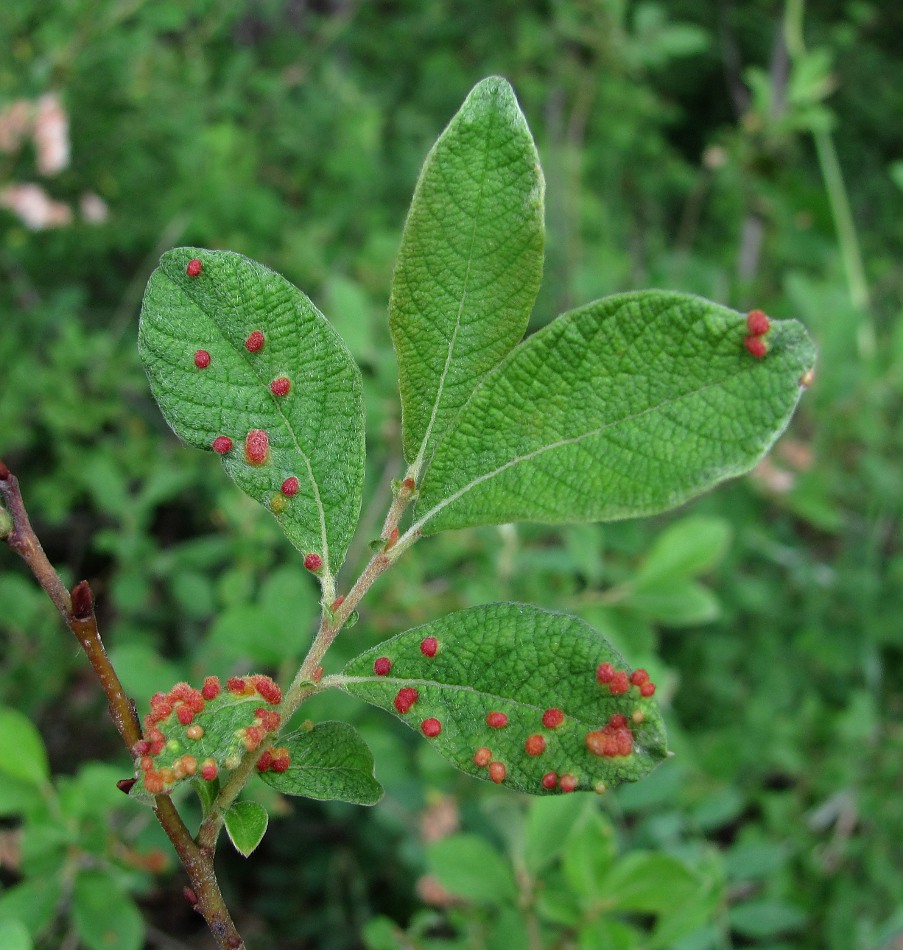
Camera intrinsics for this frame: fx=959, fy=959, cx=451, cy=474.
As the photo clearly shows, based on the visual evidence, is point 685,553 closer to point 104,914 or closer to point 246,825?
point 104,914

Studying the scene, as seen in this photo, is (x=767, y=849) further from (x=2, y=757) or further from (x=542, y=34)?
(x=542, y=34)

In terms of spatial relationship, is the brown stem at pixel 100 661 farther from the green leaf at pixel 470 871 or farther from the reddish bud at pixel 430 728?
the green leaf at pixel 470 871

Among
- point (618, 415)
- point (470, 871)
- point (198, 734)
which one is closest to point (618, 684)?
point (618, 415)

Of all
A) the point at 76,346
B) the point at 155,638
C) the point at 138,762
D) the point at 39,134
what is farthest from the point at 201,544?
the point at 138,762

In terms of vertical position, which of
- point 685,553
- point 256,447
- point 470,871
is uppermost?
point 256,447

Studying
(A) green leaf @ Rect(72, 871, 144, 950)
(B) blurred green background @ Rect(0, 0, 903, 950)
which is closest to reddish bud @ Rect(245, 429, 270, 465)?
(B) blurred green background @ Rect(0, 0, 903, 950)

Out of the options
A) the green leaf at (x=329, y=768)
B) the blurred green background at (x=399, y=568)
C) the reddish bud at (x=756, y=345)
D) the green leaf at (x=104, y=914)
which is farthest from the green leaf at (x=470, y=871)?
the reddish bud at (x=756, y=345)
